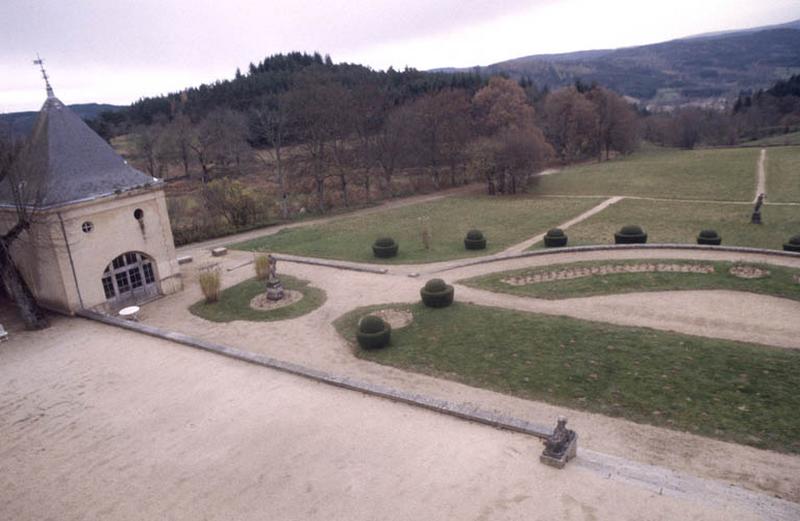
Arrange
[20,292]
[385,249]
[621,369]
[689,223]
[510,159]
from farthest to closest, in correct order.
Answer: [510,159] → [689,223] → [385,249] → [20,292] → [621,369]

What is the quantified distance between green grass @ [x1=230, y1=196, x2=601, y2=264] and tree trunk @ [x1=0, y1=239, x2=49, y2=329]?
549 inches

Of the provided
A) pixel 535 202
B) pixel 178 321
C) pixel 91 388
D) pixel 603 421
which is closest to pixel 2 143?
pixel 178 321

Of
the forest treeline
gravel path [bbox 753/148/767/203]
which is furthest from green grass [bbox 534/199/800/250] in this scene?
the forest treeline

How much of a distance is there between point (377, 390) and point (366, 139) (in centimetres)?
4081

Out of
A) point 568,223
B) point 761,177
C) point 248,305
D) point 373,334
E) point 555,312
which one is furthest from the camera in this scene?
point 761,177

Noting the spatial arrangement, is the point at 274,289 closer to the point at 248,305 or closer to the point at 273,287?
the point at 273,287

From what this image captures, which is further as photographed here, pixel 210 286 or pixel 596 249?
pixel 596 249

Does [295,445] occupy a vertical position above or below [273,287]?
below

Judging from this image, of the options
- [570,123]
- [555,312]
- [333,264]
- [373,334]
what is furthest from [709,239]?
[570,123]

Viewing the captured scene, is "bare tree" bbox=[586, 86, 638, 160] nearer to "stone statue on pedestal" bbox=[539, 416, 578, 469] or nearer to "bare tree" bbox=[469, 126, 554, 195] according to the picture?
"bare tree" bbox=[469, 126, 554, 195]

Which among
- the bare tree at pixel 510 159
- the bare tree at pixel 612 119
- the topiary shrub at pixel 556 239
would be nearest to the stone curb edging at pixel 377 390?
the topiary shrub at pixel 556 239

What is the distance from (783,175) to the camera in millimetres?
44531

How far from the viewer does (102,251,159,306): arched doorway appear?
69.1 feet

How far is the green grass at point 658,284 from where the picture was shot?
19.0 m
